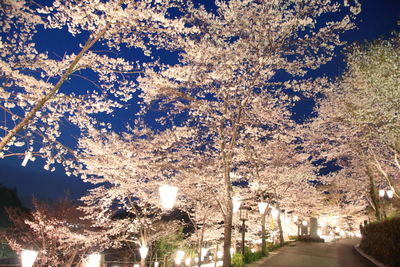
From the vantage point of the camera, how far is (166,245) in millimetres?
21203

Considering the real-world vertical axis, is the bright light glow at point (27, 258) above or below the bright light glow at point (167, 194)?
below

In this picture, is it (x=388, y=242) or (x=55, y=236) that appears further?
(x=55, y=236)

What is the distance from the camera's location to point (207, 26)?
11.2 metres

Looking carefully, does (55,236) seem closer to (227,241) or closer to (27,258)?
(27,258)

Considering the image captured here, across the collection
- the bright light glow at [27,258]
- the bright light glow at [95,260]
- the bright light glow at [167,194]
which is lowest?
the bright light glow at [27,258]

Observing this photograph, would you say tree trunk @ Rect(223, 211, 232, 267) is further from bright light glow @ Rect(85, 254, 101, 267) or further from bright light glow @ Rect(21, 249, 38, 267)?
bright light glow @ Rect(21, 249, 38, 267)

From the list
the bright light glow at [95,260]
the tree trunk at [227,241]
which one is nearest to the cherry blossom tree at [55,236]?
the bright light glow at [95,260]

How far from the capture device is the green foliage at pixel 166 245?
2092 centimetres

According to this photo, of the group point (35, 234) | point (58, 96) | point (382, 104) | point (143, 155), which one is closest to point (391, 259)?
point (382, 104)

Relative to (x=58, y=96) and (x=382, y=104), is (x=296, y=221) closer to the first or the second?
(x=382, y=104)

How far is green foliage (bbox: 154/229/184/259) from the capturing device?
20.9 meters

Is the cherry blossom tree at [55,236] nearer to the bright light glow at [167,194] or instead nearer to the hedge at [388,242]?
the bright light glow at [167,194]

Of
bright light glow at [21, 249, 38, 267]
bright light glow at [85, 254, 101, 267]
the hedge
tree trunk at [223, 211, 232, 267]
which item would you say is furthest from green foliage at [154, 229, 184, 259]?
bright light glow at [85, 254, 101, 267]

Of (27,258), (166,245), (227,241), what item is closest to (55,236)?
(166,245)
